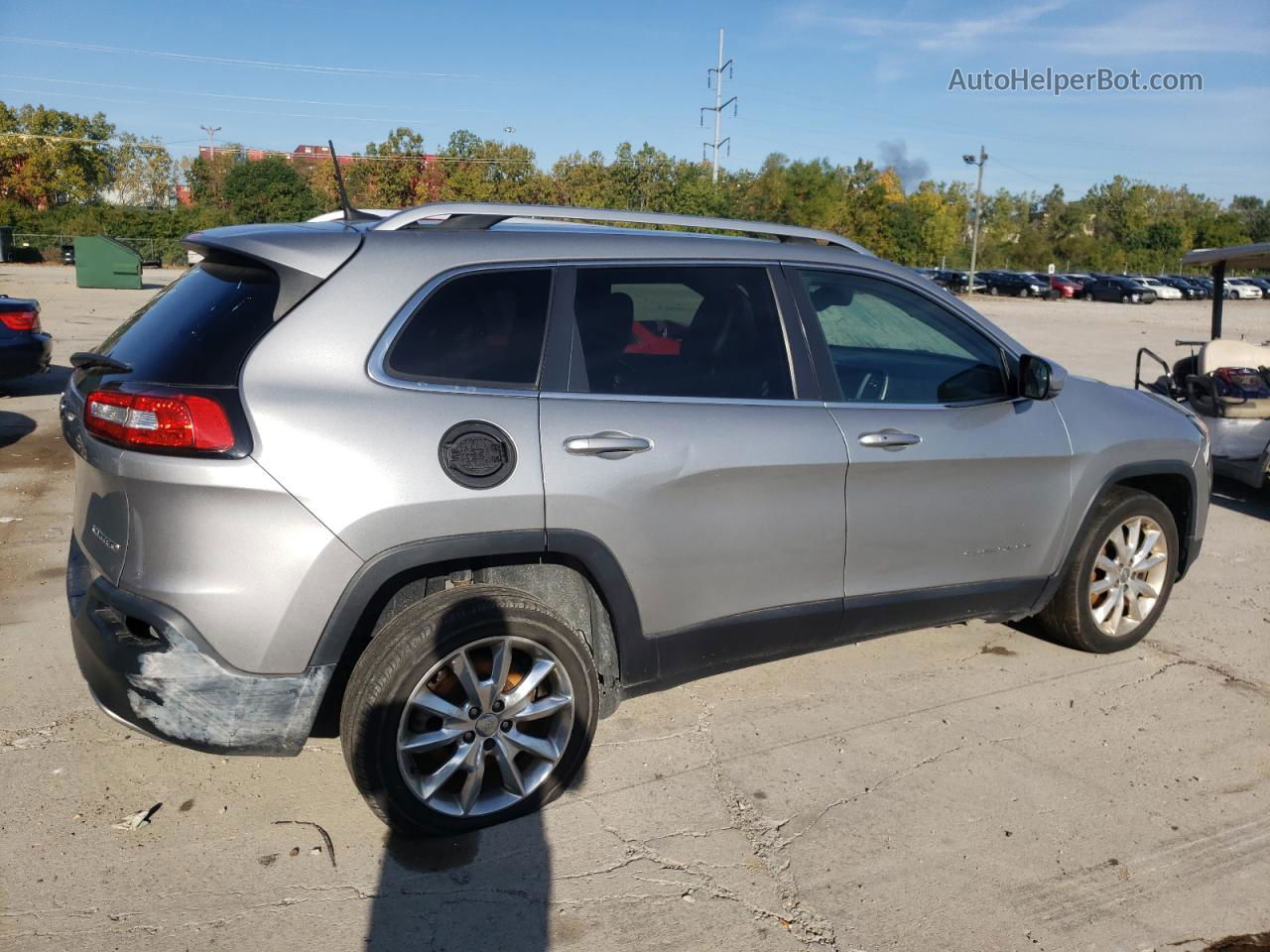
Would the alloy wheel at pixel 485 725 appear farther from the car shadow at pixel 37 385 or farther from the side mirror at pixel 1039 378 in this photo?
the car shadow at pixel 37 385

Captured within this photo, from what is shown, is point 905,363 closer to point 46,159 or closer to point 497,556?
point 497,556

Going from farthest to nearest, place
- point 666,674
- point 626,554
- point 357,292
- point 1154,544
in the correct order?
1. point 1154,544
2. point 666,674
3. point 626,554
4. point 357,292

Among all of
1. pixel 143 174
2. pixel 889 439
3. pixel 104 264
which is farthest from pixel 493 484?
pixel 143 174

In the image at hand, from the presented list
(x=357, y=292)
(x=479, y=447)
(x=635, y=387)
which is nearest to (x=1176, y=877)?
(x=635, y=387)

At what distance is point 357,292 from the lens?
3.25 m

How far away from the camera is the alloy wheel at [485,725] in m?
3.34

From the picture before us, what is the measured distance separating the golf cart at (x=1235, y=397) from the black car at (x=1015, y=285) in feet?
188

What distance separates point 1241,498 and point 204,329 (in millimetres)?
8208

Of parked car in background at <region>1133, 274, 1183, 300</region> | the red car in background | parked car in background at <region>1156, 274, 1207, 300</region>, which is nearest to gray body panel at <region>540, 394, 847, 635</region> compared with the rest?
the red car in background

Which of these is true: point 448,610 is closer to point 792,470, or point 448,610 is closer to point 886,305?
point 792,470

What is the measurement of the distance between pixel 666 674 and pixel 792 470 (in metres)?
0.83

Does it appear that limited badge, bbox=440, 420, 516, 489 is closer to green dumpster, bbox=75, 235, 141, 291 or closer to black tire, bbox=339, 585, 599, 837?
black tire, bbox=339, 585, 599, 837

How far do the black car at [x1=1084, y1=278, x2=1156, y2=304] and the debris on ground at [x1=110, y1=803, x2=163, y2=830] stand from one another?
62.8m

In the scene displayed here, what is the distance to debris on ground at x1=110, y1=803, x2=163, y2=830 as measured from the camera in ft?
11.4
